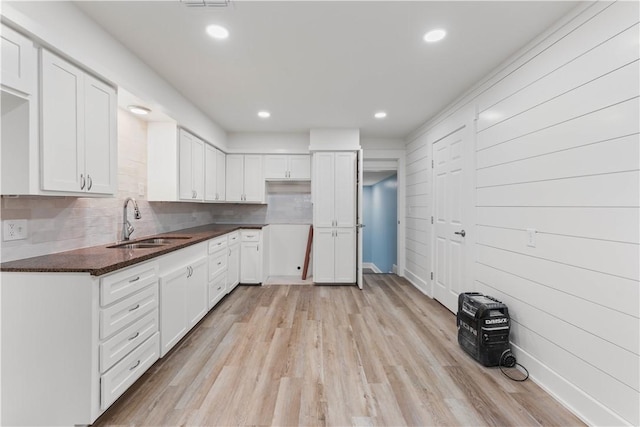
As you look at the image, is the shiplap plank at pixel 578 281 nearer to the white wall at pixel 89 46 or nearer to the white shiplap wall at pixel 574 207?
the white shiplap wall at pixel 574 207

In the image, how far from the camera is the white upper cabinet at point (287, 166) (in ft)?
15.2

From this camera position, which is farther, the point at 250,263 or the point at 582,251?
the point at 250,263

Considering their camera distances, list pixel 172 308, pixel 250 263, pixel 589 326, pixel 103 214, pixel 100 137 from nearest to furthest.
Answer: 1. pixel 589 326
2. pixel 100 137
3. pixel 172 308
4. pixel 103 214
5. pixel 250 263

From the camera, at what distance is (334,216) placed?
4.31m

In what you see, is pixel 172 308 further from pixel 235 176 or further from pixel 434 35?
pixel 434 35

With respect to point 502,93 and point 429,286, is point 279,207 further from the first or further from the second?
point 502,93

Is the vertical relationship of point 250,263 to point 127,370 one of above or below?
above

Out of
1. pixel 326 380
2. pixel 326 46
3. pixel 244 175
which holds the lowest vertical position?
pixel 326 380

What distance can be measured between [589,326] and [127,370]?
113 inches

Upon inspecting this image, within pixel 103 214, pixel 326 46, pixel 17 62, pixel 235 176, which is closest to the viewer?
pixel 17 62

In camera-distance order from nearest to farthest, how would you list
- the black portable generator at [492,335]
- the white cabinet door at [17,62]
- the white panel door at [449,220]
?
the white cabinet door at [17,62] → the black portable generator at [492,335] → the white panel door at [449,220]

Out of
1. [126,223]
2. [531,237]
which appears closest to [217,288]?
[126,223]

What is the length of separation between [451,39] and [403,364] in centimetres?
253

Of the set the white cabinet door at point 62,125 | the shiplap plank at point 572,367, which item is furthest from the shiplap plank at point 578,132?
the white cabinet door at point 62,125
